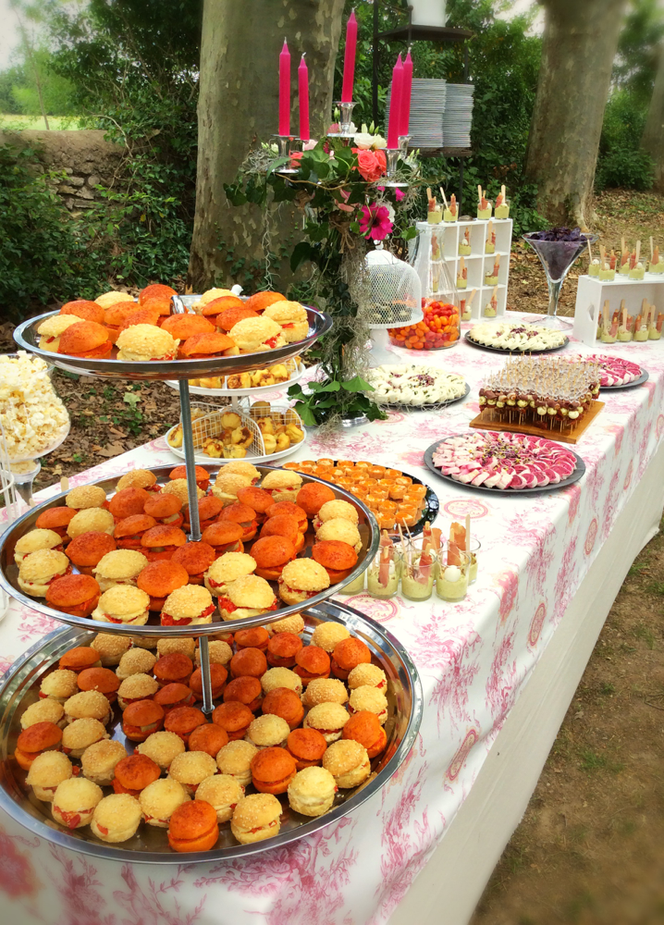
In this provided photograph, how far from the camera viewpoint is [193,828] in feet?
2.70

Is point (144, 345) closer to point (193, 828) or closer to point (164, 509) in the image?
point (164, 509)

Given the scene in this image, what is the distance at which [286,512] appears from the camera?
1.05 metres

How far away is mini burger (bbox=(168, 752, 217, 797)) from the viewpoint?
896 millimetres

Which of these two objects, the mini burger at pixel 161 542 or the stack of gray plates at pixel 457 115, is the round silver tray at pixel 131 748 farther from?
the stack of gray plates at pixel 457 115

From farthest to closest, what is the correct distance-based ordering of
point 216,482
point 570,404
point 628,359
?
point 628,359 → point 570,404 → point 216,482

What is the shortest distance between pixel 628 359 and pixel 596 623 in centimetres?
116

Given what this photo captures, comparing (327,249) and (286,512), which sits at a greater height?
(327,249)

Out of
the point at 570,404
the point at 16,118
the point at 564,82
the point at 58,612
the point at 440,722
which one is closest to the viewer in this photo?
the point at 58,612

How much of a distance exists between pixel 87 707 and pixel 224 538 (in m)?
0.31

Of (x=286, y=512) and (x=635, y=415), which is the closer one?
(x=286, y=512)

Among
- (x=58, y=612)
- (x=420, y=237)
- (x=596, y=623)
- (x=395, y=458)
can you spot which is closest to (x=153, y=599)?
(x=58, y=612)

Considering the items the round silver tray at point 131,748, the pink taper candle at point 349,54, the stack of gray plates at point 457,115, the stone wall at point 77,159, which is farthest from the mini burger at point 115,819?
the stone wall at point 77,159

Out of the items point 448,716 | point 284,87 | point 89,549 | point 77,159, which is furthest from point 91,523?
point 77,159

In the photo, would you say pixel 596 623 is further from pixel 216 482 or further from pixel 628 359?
pixel 216 482
